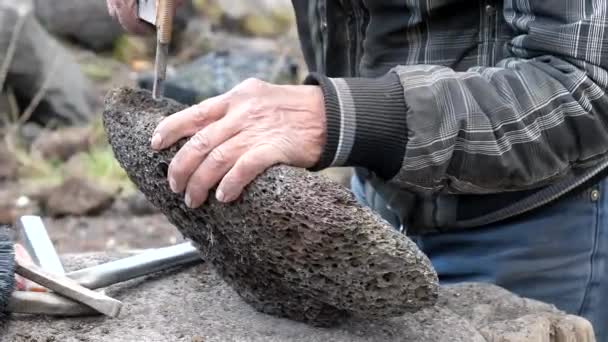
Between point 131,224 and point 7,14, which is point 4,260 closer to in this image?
point 131,224

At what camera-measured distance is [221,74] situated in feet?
17.5

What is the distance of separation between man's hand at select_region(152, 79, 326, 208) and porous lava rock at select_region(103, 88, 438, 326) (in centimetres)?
3

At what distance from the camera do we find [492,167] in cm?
144

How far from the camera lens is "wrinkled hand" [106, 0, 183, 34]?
5.86ft

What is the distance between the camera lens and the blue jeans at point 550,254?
1.78 m

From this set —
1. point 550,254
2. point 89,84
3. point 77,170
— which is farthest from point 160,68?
point 89,84

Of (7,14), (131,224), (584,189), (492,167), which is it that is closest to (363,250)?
(492,167)

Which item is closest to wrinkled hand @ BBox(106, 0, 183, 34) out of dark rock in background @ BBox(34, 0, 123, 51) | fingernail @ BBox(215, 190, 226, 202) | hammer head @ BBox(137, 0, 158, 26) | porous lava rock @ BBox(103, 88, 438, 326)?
hammer head @ BBox(137, 0, 158, 26)

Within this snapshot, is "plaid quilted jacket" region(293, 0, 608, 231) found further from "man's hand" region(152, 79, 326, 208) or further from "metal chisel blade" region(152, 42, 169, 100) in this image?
"metal chisel blade" region(152, 42, 169, 100)

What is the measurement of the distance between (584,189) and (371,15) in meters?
0.52

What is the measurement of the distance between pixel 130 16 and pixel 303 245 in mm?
744

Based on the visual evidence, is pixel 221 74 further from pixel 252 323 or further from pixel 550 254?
pixel 252 323

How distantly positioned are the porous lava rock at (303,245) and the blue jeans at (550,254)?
0.44 meters

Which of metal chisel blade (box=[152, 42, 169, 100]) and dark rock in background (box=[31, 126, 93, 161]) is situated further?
dark rock in background (box=[31, 126, 93, 161])
